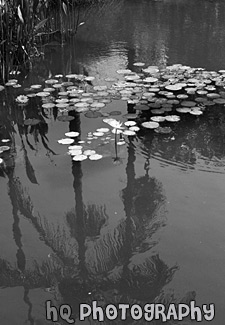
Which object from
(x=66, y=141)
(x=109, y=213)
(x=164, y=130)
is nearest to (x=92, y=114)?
(x=66, y=141)

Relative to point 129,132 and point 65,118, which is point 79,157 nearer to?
point 129,132

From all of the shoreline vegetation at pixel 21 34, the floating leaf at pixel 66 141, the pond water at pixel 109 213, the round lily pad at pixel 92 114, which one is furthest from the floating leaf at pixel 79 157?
the shoreline vegetation at pixel 21 34

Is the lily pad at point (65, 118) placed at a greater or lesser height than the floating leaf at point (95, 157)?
greater

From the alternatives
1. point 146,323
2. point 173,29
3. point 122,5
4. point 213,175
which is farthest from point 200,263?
point 122,5

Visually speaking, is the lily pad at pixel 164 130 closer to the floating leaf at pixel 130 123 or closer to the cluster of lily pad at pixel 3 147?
the floating leaf at pixel 130 123

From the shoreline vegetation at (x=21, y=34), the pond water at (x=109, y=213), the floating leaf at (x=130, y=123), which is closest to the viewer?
the pond water at (x=109, y=213)

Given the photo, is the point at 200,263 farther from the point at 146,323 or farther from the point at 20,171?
the point at 20,171

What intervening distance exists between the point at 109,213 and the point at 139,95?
164 cm

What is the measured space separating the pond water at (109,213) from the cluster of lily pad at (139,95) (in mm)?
44

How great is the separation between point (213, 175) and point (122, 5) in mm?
6631

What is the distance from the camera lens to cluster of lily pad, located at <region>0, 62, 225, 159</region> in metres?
3.30

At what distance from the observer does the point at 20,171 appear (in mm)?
2693

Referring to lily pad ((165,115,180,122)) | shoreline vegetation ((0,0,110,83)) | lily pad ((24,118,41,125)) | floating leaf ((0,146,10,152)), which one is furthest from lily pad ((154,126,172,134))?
shoreline vegetation ((0,0,110,83))

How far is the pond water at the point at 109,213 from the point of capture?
1805 mm
